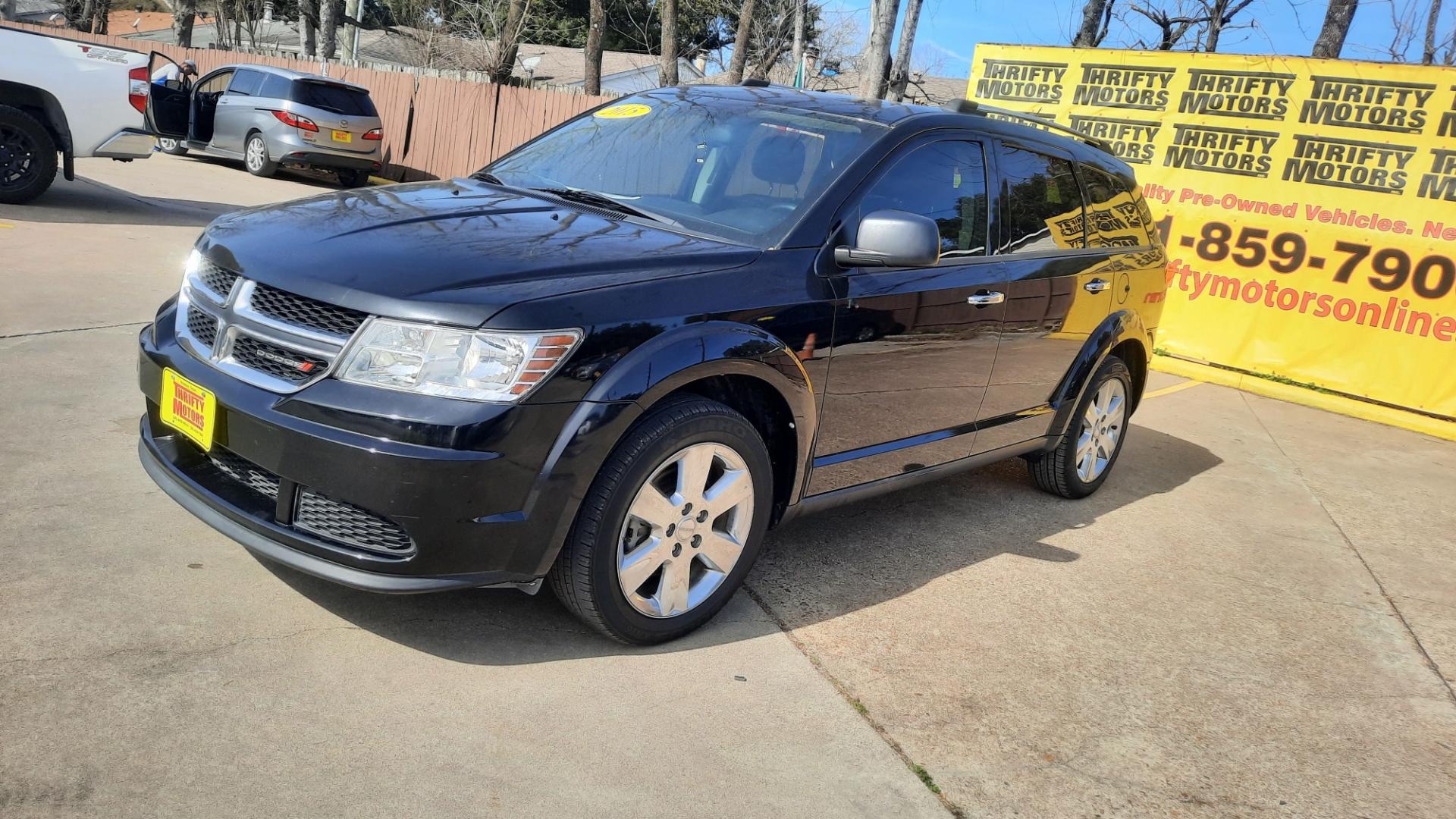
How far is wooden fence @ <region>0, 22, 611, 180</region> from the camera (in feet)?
57.7

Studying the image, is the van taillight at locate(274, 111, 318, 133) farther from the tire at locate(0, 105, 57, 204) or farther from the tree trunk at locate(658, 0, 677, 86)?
the tree trunk at locate(658, 0, 677, 86)

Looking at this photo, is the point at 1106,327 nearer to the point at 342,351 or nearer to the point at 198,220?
the point at 342,351

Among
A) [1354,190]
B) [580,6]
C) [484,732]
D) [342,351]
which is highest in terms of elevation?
[580,6]

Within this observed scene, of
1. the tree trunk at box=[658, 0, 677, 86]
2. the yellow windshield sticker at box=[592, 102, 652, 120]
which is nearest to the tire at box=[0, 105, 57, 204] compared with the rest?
the yellow windshield sticker at box=[592, 102, 652, 120]

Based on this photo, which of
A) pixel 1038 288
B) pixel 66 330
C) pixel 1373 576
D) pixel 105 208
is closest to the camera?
pixel 1038 288

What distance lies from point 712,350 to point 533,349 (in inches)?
23.6

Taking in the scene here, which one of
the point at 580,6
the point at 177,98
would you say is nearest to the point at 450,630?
the point at 177,98

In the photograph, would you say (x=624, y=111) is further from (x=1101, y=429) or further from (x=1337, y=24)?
(x=1337, y=24)

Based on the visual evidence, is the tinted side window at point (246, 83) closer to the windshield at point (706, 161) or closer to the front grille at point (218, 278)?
the windshield at point (706, 161)

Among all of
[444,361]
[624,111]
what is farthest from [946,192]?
[444,361]

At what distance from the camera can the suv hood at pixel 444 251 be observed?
9.79 ft

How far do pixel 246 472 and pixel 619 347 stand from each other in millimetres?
1134

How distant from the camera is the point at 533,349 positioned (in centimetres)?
296

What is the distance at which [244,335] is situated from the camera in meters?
3.17
